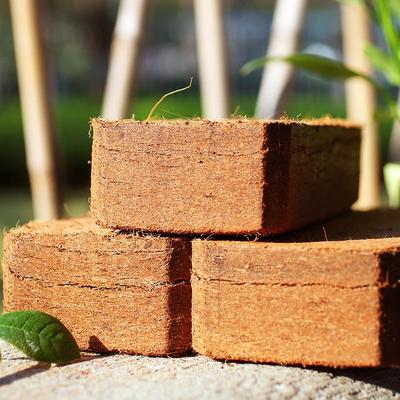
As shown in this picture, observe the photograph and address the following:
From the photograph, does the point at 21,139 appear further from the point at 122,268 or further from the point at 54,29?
the point at 122,268

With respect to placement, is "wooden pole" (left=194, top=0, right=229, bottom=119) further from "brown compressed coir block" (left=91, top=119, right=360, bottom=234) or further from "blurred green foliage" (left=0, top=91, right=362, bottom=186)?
"blurred green foliage" (left=0, top=91, right=362, bottom=186)

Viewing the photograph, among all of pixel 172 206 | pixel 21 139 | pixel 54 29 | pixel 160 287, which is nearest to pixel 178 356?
pixel 160 287

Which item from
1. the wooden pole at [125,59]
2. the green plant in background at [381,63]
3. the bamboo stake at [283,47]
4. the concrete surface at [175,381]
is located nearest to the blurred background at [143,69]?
the wooden pole at [125,59]

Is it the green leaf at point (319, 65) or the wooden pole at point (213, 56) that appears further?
the wooden pole at point (213, 56)

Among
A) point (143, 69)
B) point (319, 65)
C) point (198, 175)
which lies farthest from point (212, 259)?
point (143, 69)

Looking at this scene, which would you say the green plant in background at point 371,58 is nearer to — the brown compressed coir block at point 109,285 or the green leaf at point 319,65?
the green leaf at point 319,65
